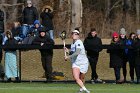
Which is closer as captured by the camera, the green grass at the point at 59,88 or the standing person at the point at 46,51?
the green grass at the point at 59,88

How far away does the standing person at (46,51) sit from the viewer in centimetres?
2541

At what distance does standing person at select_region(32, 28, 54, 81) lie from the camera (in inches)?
1000

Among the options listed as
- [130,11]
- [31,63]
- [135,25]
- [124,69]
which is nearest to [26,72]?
[31,63]

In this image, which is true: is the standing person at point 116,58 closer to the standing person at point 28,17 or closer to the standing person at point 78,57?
the standing person at point 28,17

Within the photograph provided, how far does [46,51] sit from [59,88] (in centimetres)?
328

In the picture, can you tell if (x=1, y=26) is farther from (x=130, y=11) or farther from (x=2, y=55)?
(x=130, y=11)

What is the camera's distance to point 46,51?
25641mm

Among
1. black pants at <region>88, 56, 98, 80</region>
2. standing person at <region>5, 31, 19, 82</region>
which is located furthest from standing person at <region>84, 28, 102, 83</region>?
standing person at <region>5, 31, 19, 82</region>

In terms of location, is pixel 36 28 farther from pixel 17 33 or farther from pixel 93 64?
pixel 93 64

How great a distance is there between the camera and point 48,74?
25.4 meters

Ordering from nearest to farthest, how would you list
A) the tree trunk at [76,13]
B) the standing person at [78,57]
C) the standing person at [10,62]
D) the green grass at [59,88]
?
the standing person at [78,57] → the green grass at [59,88] → the standing person at [10,62] → the tree trunk at [76,13]

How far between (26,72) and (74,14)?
550 centimetres

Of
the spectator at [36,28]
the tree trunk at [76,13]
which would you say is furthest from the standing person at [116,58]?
the tree trunk at [76,13]

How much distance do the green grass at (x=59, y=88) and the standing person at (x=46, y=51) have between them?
2.79 feet
